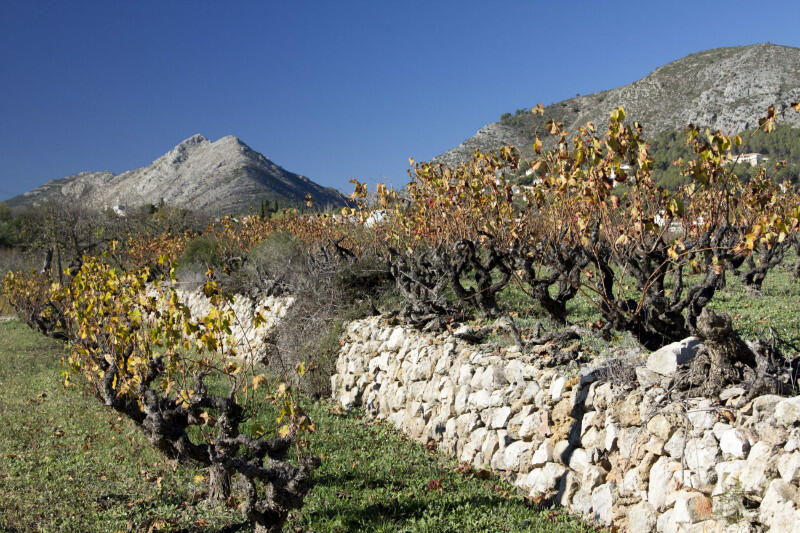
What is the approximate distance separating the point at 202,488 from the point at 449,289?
7.97 metres

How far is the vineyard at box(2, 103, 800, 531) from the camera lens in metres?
4.52

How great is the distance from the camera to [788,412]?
3.66 meters

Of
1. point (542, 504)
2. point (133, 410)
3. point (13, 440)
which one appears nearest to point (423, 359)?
point (542, 504)

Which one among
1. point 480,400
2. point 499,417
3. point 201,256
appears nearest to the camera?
point 499,417

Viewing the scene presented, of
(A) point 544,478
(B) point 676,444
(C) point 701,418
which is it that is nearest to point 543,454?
(A) point 544,478

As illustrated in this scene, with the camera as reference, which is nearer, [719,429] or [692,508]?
[692,508]

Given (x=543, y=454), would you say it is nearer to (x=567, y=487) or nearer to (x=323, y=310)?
(x=567, y=487)

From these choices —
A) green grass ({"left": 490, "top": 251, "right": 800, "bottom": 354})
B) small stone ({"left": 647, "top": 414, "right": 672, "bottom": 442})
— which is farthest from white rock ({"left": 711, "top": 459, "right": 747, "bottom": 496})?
green grass ({"left": 490, "top": 251, "right": 800, "bottom": 354})

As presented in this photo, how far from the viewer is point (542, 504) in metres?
5.27

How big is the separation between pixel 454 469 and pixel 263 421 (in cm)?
346

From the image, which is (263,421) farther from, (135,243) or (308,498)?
(135,243)

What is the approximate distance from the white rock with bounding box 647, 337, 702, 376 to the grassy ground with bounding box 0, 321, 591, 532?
161 cm

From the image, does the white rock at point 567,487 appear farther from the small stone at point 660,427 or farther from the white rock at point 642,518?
the small stone at point 660,427

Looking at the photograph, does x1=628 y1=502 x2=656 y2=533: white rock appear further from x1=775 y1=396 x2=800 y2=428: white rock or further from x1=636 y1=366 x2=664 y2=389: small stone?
x1=775 y1=396 x2=800 y2=428: white rock
